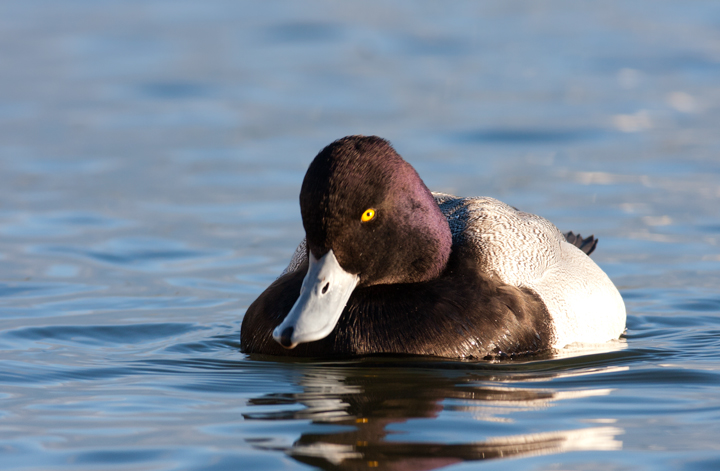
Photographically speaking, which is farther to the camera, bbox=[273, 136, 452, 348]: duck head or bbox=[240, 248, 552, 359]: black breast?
bbox=[240, 248, 552, 359]: black breast

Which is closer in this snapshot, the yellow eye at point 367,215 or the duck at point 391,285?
the duck at point 391,285

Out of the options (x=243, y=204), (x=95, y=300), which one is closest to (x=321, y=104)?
(x=243, y=204)

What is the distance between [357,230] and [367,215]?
106mm

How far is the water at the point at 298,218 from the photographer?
5.09 meters

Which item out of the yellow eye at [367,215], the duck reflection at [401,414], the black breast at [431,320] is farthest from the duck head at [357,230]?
the duck reflection at [401,414]

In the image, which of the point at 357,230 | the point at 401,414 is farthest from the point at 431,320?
the point at 401,414

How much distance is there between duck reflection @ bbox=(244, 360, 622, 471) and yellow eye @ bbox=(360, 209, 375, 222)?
0.83 metres

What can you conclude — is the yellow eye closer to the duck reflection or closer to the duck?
the duck

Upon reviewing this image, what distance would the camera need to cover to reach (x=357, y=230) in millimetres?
6137

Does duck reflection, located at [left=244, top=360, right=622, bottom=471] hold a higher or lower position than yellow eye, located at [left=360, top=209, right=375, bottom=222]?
lower

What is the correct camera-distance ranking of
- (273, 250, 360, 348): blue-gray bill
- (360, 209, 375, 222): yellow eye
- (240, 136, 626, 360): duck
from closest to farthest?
(273, 250, 360, 348): blue-gray bill
(240, 136, 626, 360): duck
(360, 209, 375, 222): yellow eye

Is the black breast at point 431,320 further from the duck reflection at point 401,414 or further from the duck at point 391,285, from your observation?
the duck reflection at point 401,414

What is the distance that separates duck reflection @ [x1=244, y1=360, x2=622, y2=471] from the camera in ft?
15.4

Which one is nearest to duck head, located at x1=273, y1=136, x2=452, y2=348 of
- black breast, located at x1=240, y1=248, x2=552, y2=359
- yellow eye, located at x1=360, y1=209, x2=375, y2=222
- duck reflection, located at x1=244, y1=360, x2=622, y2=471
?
yellow eye, located at x1=360, y1=209, x2=375, y2=222
